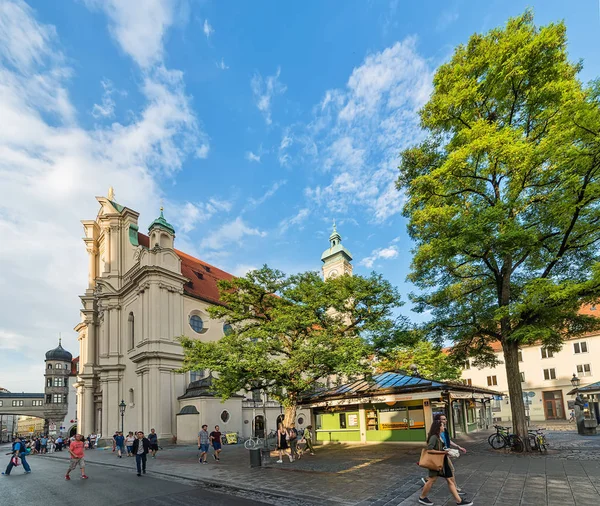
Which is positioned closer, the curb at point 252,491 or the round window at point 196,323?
the curb at point 252,491

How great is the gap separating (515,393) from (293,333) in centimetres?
1047

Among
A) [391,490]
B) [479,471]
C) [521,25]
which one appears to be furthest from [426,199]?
[391,490]

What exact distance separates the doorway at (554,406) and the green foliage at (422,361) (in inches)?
1141

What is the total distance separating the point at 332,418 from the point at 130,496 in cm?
1502

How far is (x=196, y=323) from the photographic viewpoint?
3819 cm

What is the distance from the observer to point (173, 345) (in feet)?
113

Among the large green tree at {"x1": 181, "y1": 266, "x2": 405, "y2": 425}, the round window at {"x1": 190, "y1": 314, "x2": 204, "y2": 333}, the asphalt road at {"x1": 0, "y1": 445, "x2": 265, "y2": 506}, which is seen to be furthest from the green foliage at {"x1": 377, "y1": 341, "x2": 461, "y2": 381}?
the round window at {"x1": 190, "y1": 314, "x2": 204, "y2": 333}

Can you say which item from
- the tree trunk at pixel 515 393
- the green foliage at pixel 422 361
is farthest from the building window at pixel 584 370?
the tree trunk at pixel 515 393

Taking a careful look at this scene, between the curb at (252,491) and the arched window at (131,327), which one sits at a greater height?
the arched window at (131,327)

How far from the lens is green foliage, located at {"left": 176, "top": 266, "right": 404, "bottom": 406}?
1956 centimetres

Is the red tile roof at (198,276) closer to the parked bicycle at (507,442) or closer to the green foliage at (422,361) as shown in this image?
the green foliage at (422,361)

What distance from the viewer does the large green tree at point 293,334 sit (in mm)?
19562

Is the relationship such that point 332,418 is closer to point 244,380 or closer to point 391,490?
point 244,380

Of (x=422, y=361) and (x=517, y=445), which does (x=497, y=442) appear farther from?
(x=422, y=361)
